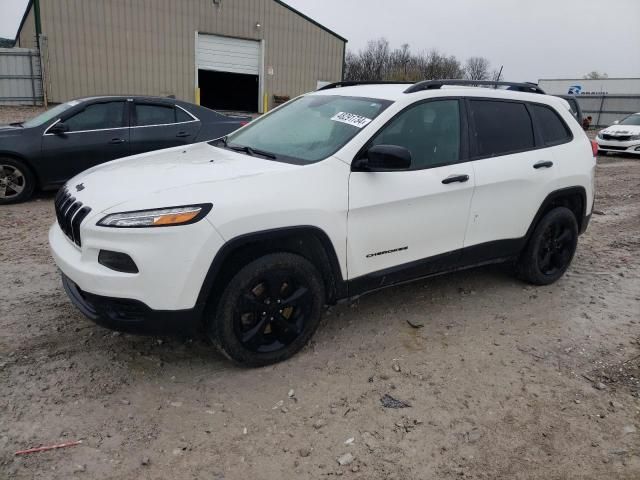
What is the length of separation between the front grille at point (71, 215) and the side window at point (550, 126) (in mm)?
3735

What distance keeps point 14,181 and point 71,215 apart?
15.2 feet

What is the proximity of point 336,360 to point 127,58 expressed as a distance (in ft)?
71.3

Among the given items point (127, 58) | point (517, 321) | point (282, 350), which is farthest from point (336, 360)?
point (127, 58)

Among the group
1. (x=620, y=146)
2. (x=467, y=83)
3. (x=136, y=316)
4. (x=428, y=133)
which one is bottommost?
(x=620, y=146)

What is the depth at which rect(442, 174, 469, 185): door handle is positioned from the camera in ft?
12.2

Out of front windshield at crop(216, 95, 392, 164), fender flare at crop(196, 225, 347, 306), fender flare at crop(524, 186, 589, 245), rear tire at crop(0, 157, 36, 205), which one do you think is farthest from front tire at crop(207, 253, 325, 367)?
rear tire at crop(0, 157, 36, 205)

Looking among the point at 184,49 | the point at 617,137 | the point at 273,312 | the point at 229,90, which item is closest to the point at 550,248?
the point at 273,312

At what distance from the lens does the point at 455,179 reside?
12.4ft

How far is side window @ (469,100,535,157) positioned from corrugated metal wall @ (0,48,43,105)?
2086cm

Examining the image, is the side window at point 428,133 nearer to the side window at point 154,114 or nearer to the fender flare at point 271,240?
the fender flare at point 271,240

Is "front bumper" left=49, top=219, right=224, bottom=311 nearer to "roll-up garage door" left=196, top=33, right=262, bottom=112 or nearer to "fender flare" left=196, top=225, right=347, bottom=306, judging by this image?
"fender flare" left=196, top=225, right=347, bottom=306

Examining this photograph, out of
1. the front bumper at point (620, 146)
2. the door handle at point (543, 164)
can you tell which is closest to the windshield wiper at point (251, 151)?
the door handle at point (543, 164)

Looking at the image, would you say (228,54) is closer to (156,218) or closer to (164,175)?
(164,175)

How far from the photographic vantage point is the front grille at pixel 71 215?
2930mm
